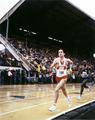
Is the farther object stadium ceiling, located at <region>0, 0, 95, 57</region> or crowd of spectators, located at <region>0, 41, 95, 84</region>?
stadium ceiling, located at <region>0, 0, 95, 57</region>

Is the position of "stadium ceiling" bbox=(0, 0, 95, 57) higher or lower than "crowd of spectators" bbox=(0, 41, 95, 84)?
Answer: higher

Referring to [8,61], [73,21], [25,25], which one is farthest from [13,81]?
[73,21]

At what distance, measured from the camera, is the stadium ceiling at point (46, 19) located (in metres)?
36.3

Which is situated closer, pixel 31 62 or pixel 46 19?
pixel 31 62

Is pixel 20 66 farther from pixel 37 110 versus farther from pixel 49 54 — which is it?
pixel 37 110

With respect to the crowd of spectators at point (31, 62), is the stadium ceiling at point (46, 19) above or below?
above

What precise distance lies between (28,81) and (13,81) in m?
2.62

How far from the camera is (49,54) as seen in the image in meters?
43.6

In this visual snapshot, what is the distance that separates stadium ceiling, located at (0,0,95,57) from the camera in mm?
36281

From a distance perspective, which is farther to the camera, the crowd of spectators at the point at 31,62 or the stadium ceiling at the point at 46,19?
the stadium ceiling at the point at 46,19

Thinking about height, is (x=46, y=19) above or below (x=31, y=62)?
above

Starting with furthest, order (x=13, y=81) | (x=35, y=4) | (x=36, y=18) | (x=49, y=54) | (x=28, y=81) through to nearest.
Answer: (x=49, y=54)
(x=36, y=18)
(x=35, y=4)
(x=28, y=81)
(x=13, y=81)

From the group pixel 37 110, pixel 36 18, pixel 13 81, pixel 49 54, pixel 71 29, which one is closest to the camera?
pixel 37 110

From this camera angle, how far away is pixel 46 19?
136 feet
